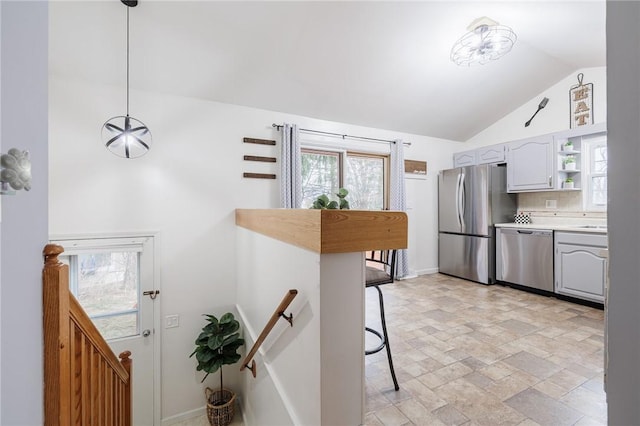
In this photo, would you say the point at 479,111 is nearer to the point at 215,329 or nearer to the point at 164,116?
the point at 164,116

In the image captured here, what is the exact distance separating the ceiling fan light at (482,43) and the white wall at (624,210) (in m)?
3.05

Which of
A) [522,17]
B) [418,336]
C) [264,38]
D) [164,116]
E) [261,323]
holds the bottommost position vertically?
[418,336]

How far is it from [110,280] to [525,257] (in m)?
5.26

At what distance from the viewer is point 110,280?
2787 millimetres

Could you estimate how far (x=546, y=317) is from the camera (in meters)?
3.10

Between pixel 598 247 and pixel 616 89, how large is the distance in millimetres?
4113

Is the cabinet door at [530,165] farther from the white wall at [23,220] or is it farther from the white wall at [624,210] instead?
the white wall at [23,220]

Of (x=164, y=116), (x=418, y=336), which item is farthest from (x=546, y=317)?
(x=164, y=116)

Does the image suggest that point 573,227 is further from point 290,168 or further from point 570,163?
point 290,168

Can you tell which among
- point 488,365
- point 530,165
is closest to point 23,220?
point 488,365

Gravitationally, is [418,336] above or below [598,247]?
below

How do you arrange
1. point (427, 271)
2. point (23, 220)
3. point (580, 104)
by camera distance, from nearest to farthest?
point (23, 220)
point (580, 104)
point (427, 271)

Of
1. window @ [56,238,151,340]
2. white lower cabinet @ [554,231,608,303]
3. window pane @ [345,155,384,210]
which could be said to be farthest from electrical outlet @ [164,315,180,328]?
white lower cabinet @ [554,231,608,303]

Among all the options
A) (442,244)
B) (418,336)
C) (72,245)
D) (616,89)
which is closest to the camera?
(616,89)
